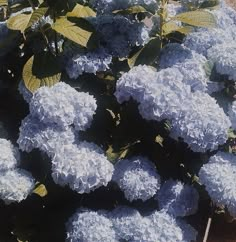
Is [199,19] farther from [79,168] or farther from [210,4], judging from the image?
[79,168]

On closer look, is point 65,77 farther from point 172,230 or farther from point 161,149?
point 172,230

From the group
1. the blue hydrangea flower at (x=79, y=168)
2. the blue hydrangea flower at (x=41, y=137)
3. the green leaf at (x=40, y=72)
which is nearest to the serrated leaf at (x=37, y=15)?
the green leaf at (x=40, y=72)

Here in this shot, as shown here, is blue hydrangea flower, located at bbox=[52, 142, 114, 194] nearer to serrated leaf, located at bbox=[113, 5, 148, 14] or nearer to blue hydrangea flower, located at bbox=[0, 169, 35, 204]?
blue hydrangea flower, located at bbox=[0, 169, 35, 204]

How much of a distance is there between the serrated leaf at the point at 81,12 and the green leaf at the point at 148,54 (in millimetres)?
249

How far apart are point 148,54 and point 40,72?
39 cm

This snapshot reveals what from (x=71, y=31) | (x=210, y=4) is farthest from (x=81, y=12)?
(x=210, y=4)

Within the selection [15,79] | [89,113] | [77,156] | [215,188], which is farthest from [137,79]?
[15,79]

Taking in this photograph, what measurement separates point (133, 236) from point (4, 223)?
20.4 inches

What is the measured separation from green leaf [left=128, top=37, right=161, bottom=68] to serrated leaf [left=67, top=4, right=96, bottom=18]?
25cm

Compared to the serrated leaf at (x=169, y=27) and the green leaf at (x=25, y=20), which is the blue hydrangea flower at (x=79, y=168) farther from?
the serrated leaf at (x=169, y=27)

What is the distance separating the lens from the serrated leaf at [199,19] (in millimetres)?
1964

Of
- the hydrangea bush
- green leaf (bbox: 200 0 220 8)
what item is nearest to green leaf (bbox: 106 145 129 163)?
the hydrangea bush

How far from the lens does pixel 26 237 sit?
6.61 ft

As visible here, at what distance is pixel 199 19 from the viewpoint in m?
1.99
